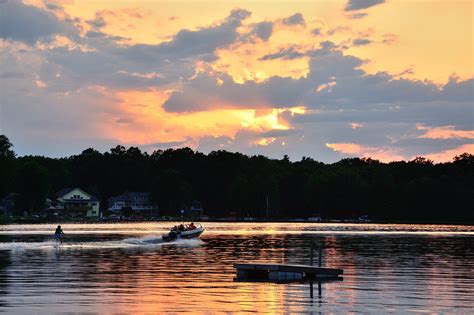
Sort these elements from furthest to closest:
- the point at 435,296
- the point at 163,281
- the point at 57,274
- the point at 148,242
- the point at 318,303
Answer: the point at 148,242
the point at 57,274
the point at 163,281
the point at 435,296
the point at 318,303

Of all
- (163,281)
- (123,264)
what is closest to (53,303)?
(163,281)

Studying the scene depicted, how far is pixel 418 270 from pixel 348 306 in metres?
22.7

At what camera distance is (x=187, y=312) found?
121ft

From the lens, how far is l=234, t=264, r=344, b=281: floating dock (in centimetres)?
5203

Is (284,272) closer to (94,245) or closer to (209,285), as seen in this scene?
(209,285)

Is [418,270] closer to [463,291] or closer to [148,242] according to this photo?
[463,291]

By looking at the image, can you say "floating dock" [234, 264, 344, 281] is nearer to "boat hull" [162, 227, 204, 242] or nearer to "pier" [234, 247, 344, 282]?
"pier" [234, 247, 344, 282]

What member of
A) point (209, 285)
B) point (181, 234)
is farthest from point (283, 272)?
point (181, 234)

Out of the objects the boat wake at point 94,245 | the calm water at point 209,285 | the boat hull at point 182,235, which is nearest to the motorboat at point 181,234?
the boat hull at point 182,235

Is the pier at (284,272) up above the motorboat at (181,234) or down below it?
below

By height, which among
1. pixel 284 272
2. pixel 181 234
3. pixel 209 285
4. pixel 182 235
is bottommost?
pixel 209 285

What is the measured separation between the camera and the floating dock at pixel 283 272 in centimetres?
5203

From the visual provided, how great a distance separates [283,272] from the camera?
52062 mm

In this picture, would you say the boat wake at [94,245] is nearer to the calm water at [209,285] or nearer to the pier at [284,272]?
the calm water at [209,285]
